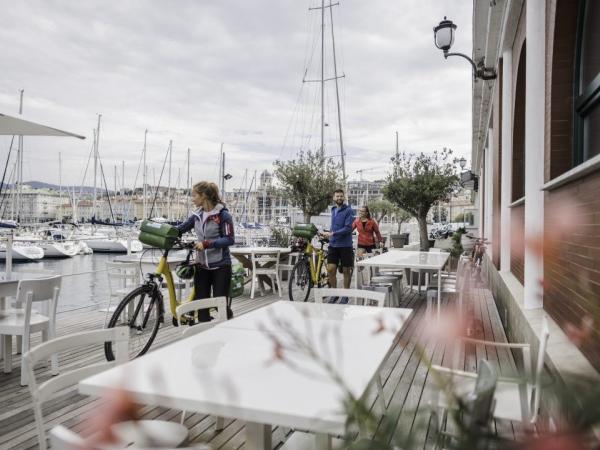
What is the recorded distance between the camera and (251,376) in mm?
1796

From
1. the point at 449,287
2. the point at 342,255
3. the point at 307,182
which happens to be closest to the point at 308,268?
the point at 342,255

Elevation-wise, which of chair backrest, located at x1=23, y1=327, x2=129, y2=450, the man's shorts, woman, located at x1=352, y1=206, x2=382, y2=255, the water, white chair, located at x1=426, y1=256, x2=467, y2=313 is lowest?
the water

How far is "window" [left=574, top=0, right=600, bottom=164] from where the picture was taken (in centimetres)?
287

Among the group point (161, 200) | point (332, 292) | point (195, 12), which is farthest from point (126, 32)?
point (161, 200)

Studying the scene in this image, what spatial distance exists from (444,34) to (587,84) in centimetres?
384

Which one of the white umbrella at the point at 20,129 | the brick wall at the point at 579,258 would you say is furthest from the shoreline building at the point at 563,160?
the white umbrella at the point at 20,129

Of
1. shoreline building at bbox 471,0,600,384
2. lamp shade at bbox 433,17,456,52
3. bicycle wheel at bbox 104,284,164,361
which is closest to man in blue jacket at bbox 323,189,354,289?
lamp shade at bbox 433,17,456,52

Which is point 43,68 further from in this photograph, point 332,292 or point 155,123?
point 332,292

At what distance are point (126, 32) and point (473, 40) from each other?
7.99 m

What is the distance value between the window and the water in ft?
20.7

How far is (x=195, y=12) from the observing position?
29.2ft

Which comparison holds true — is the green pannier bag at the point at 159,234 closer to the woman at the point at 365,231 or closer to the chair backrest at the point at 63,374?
the chair backrest at the point at 63,374

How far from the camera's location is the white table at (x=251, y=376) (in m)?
1.44

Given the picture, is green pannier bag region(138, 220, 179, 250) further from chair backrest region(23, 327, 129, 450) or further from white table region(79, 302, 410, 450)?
chair backrest region(23, 327, 129, 450)
